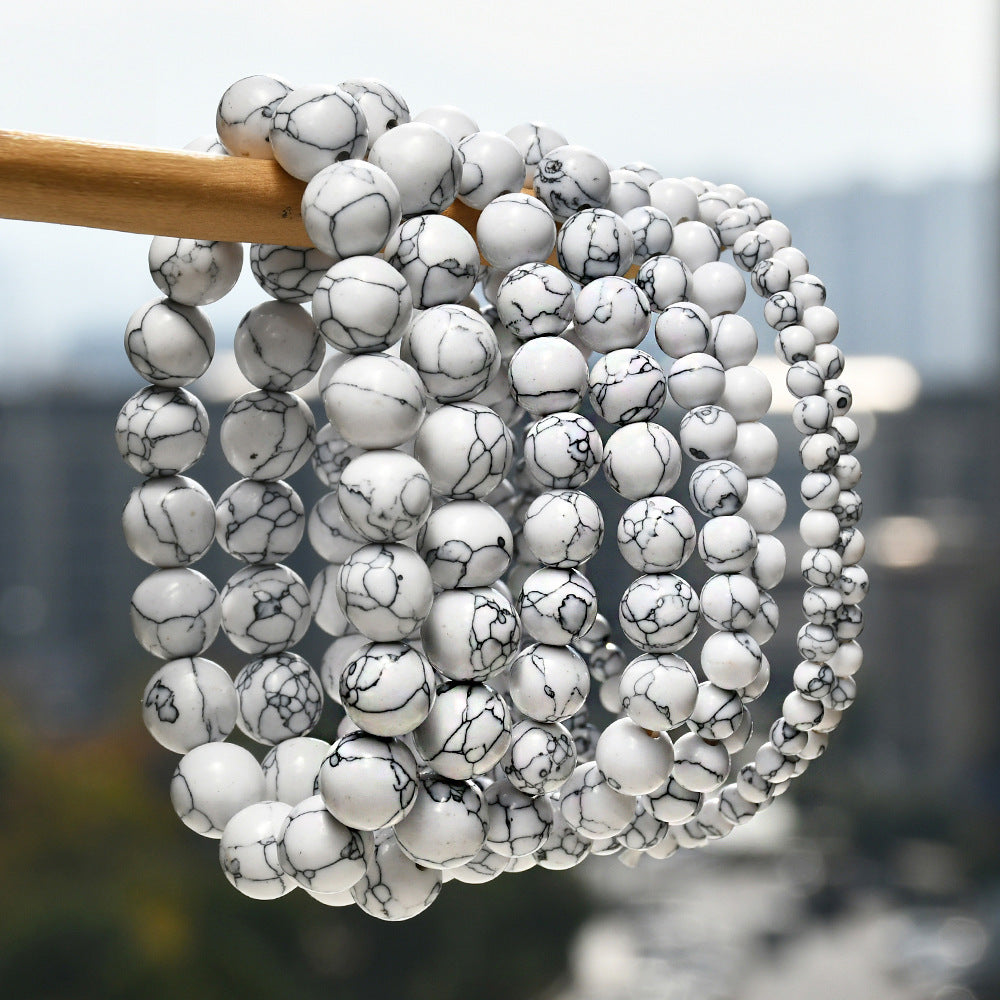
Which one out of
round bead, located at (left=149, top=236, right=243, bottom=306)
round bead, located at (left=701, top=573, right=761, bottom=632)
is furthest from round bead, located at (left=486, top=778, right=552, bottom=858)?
round bead, located at (left=149, top=236, right=243, bottom=306)

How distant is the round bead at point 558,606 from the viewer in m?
0.43

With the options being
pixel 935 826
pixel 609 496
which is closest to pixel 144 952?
pixel 609 496

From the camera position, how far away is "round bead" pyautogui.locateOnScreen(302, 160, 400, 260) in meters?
0.39

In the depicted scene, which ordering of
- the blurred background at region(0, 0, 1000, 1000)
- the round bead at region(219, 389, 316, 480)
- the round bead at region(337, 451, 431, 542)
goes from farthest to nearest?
the blurred background at region(0, 0, 1000, 1000) → the round bead at region(219, 389, 316, 480) → the round bead at region(337, 451, 431, 542)

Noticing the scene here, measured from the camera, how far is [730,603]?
50 centimetres

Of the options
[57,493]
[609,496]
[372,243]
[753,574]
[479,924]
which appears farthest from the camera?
[479,924]

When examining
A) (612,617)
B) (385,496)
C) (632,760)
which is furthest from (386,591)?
(612,617)

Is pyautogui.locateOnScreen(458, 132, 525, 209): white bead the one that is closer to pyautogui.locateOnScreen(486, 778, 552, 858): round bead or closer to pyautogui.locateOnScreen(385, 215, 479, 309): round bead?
pyautogui.locateOnScreen(385, 215, 479, 309): round bead

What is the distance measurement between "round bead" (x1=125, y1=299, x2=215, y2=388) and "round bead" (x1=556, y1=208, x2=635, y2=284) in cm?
14

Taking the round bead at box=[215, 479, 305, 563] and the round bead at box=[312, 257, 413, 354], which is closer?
the round bead at box=[312, 257, 413, 354]

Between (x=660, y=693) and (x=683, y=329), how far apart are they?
14 centimetres

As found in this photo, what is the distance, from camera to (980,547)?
68.1 inches

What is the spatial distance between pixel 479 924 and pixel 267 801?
1207mm

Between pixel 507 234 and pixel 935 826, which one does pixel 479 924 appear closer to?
pixel 935 826
